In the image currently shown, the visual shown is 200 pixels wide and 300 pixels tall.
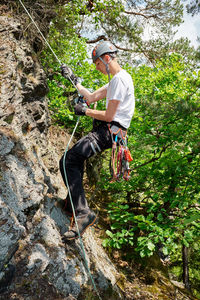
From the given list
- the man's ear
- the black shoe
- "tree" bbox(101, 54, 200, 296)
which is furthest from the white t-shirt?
"tree" bbox(101, 54, 200, 296)

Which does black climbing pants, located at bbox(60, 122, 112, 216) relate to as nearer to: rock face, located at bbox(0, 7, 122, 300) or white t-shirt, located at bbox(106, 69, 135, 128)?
white t-shirt, located at bbox(106, 69, 135, 128)

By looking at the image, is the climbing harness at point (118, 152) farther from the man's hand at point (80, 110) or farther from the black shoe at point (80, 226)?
the black shoe at point (80, 226)

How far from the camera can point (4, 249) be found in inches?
71.5

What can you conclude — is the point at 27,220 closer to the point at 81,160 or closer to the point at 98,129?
the point at 81,160

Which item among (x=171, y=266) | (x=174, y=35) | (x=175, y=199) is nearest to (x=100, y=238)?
(x=175, y=199)

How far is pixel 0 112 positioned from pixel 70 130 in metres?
4.52

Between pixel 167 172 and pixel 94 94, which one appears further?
pixel 167 172

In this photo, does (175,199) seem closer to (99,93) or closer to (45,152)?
(99,93)

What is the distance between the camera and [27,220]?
252 cm

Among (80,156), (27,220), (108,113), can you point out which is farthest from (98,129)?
(27,220)

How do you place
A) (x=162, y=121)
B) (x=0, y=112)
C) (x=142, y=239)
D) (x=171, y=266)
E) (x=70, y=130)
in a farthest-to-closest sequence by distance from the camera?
1. (x=171, y=266)
2. (x=70, y=130)
3. (x=162, y=121)
4. (x=142, y=239)
5. (x=0, y=112)

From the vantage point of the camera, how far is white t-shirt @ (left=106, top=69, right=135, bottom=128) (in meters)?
2.61

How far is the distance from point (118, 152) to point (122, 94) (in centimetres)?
77

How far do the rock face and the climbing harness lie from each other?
3.41ft
